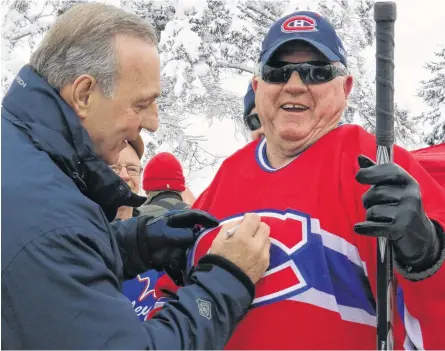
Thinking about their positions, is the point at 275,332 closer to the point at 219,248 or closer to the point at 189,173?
the point at 219,248

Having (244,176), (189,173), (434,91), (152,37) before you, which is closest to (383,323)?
(244,176)

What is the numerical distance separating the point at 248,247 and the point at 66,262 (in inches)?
25.0

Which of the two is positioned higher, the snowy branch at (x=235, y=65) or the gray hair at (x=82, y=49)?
the snowy branch at (x=235, y=65)

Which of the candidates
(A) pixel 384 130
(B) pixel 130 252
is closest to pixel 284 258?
(A) pixel 384 130

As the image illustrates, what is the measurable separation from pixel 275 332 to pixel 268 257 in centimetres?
25

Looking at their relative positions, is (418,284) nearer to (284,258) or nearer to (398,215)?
(398,215)

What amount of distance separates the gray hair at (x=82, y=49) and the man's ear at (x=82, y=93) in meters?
0.02

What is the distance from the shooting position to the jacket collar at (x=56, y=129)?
1990mm

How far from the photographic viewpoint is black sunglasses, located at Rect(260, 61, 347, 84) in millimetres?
2395

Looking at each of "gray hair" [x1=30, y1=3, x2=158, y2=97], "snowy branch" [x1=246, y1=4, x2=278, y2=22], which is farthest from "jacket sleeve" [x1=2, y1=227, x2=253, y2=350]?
"snowy branch" [x1=246, y1=4, x2=278, y2=22]

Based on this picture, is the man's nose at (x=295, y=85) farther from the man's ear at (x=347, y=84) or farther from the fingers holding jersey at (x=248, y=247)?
the fingers holding jersey at (x=248, y=247)

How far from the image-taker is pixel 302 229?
7.34 ft

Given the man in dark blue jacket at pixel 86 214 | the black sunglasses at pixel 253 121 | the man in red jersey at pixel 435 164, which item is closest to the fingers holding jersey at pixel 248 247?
the man in dark blue jacket at pixel 86 214

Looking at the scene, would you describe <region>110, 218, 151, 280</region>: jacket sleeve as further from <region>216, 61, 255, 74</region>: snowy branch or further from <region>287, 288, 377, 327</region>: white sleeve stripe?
<region>216, 61, 255, 74</region>: snowy branch
